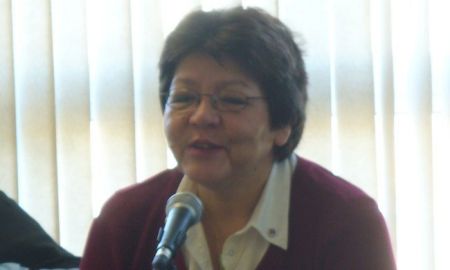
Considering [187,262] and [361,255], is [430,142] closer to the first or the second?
[361,255]

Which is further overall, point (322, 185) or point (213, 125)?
point (322, 185)

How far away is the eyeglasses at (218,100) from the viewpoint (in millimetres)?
1484

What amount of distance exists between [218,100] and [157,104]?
768mm

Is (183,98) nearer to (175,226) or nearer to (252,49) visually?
(252,49)

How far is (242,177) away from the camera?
1598 mm

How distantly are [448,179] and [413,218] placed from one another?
150mm

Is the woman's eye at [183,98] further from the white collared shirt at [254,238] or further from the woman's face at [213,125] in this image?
the white collared shirt at [254,238]

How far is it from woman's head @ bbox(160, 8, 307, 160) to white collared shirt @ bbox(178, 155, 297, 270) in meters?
0.17

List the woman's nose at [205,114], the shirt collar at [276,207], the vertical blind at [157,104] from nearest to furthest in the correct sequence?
1. the woman's nose at [205,114]
2. the shirt collar at [276,207]
3. the vertical blind at [157,104]

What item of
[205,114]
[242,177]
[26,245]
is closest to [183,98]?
[205,114]

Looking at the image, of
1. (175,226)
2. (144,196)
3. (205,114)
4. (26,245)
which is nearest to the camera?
(175,226)

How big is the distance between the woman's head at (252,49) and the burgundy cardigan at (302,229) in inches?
7.0

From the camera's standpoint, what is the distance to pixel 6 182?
2.35 metres

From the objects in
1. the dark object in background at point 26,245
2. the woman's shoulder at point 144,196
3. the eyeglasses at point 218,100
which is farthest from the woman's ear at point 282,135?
the dark object in background at point 26,245
